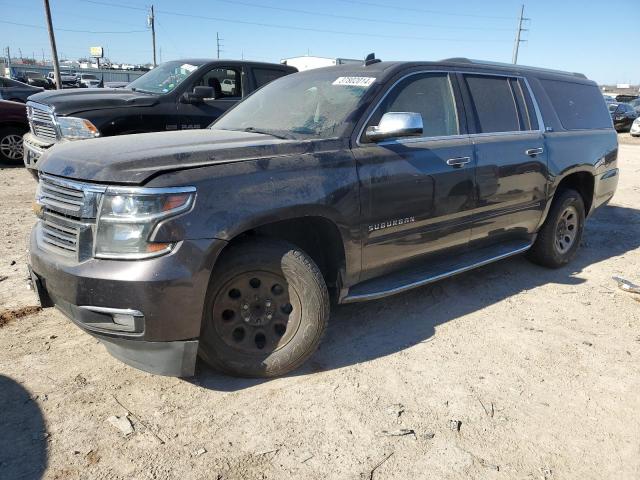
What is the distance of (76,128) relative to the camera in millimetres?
6164

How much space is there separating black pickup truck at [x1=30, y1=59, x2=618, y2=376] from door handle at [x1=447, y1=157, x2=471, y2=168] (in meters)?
0.01

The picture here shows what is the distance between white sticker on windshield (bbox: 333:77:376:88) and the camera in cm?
355

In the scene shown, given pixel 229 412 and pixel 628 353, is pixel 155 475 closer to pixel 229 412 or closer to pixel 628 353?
pixel 229 412

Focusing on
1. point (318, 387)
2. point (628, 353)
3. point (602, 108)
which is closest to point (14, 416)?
point (318, 387)

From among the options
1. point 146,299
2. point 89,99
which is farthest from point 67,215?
point 89,99

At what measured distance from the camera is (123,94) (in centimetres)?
695

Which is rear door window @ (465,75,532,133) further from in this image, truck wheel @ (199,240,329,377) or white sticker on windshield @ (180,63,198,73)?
white sticker on windshield @ (180,63,198,73)

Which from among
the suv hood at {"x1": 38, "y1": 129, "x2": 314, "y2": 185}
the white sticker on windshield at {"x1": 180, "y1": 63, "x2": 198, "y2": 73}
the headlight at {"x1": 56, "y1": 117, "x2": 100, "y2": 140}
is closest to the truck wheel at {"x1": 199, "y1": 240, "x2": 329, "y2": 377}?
the suv hood at {"x1": 38, "y1": 129, "x2": 314, "y2": 185}

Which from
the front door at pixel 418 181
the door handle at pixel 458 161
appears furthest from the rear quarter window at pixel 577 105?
the door handle at pixel 458 161

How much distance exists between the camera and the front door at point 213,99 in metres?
7.04

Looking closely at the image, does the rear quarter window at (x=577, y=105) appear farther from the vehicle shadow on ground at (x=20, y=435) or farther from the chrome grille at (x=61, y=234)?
the vehicle shadow on ground at (x=20, y=435)

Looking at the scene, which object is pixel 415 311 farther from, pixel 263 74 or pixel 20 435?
pixel 263 74

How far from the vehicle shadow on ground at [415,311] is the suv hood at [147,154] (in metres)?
1.29

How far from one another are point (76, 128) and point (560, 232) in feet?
18.7
